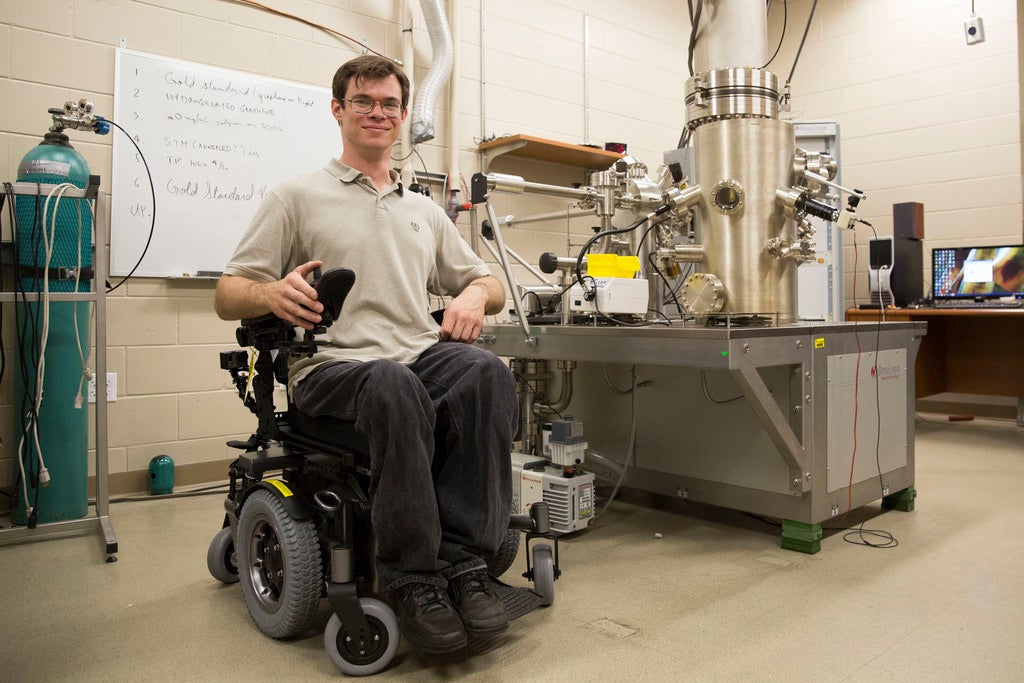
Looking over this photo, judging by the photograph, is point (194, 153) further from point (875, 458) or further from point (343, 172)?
point (875, 458)

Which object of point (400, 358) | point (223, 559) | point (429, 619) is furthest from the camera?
point (223, 559)

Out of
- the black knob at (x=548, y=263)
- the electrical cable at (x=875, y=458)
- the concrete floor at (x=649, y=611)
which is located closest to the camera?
the concrete floor at (x=649, y=611)

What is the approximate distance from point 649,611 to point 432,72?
2.65m

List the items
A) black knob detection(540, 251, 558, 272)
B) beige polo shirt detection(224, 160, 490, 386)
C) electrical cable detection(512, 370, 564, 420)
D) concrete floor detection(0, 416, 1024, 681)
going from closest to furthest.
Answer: concrete floor detection(0, 416, 1024, 681), beige polo shirt detection(224, 160, 490, 386), black knob detection(540, 251, 558, 272), electrical cable detection(512, 370, 564, 420)

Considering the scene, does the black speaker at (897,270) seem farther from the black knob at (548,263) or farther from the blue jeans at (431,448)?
the blue jeans at (431,448)

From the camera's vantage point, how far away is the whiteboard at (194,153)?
2.72m

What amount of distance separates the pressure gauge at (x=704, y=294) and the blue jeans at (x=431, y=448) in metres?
0.94

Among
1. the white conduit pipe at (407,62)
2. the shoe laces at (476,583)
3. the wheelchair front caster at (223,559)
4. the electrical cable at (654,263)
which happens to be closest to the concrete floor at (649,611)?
the wheelchair front caster at (223,559)

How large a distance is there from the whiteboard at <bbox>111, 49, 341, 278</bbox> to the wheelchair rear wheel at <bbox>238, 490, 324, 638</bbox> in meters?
1.58

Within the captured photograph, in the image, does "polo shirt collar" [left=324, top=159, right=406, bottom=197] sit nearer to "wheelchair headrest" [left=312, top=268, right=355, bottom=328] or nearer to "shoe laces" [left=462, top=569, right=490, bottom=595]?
"wheelchair headrest" [left=312, top=268, right=355, bottom=328]

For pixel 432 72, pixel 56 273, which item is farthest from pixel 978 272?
pixel 56 273

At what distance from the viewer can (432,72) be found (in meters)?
3.45

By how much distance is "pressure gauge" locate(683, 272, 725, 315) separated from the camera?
7.16 feet

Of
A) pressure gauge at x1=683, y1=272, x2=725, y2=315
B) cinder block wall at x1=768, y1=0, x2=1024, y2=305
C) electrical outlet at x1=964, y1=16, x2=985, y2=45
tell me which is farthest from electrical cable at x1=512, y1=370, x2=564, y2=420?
electrical outlet at x1=964, y1=16, x2=985, y2=45
